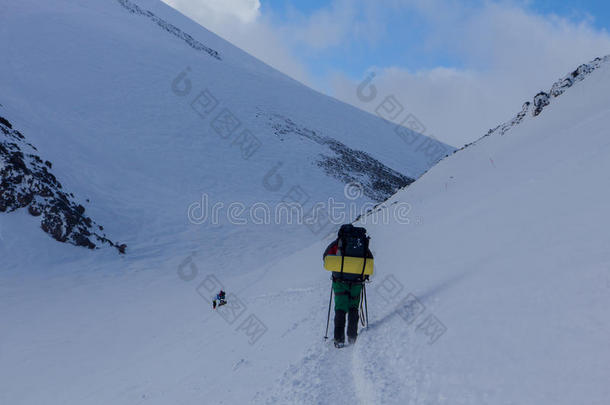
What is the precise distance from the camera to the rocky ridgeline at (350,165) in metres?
36.6

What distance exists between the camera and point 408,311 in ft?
16.9

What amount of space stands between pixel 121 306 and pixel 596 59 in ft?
78.6

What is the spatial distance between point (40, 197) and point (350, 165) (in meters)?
30.0

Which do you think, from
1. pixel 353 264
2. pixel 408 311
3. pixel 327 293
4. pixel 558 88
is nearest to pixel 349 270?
pixel 353 264

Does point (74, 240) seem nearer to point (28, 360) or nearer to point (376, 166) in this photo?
point (28, 360)

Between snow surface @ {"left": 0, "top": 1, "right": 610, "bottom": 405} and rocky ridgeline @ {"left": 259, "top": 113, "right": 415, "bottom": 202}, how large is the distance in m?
15.5

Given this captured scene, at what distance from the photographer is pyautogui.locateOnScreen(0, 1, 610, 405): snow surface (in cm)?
324

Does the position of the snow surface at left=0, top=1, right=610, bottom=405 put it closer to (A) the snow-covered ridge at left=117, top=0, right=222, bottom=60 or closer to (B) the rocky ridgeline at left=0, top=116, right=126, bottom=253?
(B) the rocky ridgeline at left=0, top=116, right=126, bottom=253

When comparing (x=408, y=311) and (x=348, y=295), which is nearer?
(x=348, y=295)

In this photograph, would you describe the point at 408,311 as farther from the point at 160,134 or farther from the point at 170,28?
the point at 170,28

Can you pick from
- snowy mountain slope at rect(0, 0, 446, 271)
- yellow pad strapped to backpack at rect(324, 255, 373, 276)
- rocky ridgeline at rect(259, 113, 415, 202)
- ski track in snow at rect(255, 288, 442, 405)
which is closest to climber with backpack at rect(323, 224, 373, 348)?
yellow pad strapped to backpack at rect(324, 255, 373, 276)

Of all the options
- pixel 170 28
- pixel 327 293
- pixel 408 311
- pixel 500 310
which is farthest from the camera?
pixel 170 28

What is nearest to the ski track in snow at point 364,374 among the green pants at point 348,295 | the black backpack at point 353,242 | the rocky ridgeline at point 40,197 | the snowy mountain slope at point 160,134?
the green pants at point 348,295

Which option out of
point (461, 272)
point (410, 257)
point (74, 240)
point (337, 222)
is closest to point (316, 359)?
point (461, 272)
